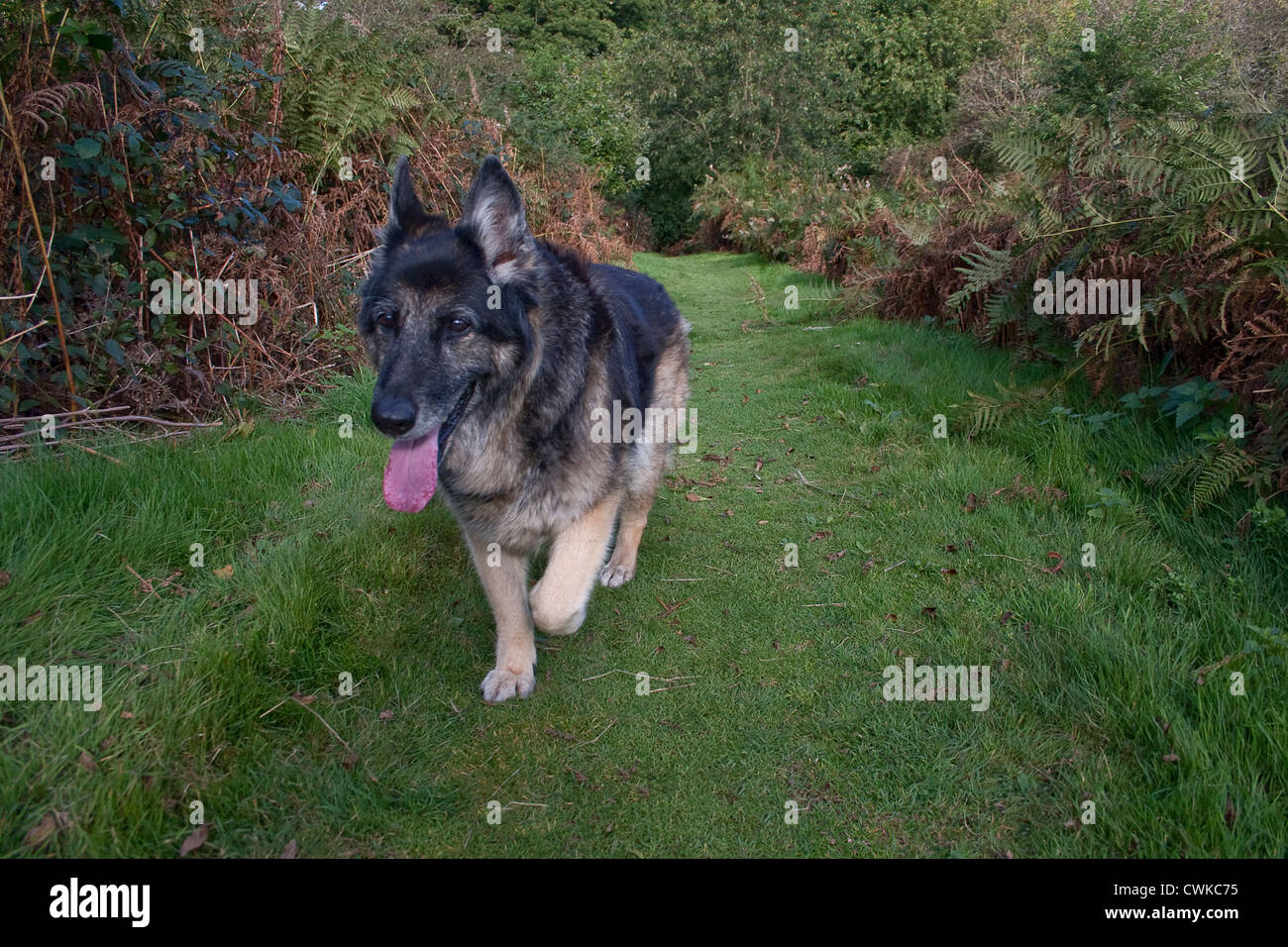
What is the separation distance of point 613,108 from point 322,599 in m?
20.1

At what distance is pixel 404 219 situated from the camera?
10.1ft

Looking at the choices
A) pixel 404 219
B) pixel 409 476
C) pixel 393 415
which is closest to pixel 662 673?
pixel 409 476

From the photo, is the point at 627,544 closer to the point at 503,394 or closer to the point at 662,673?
the point at 662,673

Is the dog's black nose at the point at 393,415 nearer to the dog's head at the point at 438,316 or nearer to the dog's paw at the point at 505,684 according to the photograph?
the dog's head at the point at 438,316

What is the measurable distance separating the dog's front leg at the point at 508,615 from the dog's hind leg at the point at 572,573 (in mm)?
113

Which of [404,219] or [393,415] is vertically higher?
[404,219]

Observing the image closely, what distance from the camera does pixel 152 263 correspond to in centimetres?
448

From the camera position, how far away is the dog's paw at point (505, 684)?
10.1ft

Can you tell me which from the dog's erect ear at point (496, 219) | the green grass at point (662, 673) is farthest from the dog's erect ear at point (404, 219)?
the green grass at point (662, 673)

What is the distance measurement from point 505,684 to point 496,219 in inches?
75.4

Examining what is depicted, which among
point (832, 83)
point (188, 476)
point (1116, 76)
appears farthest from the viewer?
point (832, 83)

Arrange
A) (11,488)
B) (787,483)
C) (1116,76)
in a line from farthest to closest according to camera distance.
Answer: (1116,76) → (787,483) → (11,488)
